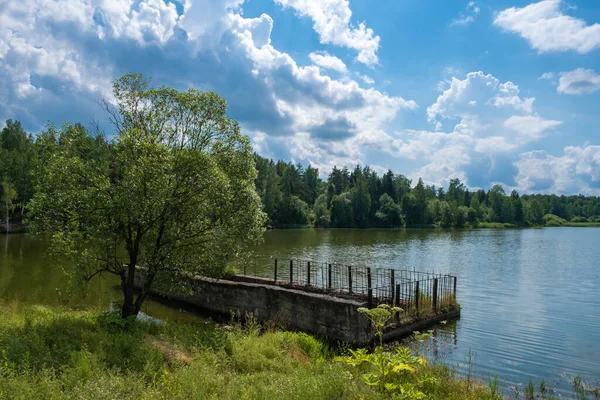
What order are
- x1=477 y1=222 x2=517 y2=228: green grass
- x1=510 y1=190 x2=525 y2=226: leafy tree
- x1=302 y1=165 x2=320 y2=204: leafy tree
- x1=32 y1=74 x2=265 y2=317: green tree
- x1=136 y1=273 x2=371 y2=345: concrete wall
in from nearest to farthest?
x1=32 y1=74 x2=265 y2=317: green tree
x1=136 y1=273 x2=371 y2=345: concrete wall
x1=477 y1=222 x2=517 y2=228: green grass
x1=510 y1=190 x2=525 y2=226: leafy tree
x1=302 y1=165 x2=320 y2=204: leafy tree

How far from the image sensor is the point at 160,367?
10.0m

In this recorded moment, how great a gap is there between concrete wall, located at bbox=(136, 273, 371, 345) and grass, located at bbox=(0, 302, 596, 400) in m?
2.31

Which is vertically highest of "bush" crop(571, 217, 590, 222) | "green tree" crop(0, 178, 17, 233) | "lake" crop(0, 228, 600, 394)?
"green tree" crop(0, 178, 17, 233)

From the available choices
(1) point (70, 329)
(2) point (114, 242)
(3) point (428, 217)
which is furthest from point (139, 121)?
(3) point (428, 217)

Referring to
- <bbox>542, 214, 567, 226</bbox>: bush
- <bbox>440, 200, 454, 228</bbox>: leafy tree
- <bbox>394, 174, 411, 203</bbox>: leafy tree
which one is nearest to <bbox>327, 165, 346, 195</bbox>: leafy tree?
<bbox>394, 174, 411, 203</bbox>: leafy tree

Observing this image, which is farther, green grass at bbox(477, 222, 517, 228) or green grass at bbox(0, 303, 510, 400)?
green grass at bbox(477, 222, 517, 228)

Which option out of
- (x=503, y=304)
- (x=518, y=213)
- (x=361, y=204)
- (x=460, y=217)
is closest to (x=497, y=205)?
(x=518, y=213)

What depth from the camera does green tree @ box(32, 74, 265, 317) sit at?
1269 cm

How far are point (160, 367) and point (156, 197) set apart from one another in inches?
202

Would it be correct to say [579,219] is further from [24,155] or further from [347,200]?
[24,155]

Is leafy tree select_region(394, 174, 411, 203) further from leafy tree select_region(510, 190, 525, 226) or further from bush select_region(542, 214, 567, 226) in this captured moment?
bush select_region(542, 214, 567, 226)

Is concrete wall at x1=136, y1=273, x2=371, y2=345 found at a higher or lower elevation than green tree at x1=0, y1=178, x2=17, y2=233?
lower

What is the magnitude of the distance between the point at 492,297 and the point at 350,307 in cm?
1503

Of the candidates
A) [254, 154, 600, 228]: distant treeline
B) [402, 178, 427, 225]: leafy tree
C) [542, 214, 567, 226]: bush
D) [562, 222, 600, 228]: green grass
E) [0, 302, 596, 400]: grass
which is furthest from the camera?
[562, 222, 600, 228]: green grass
